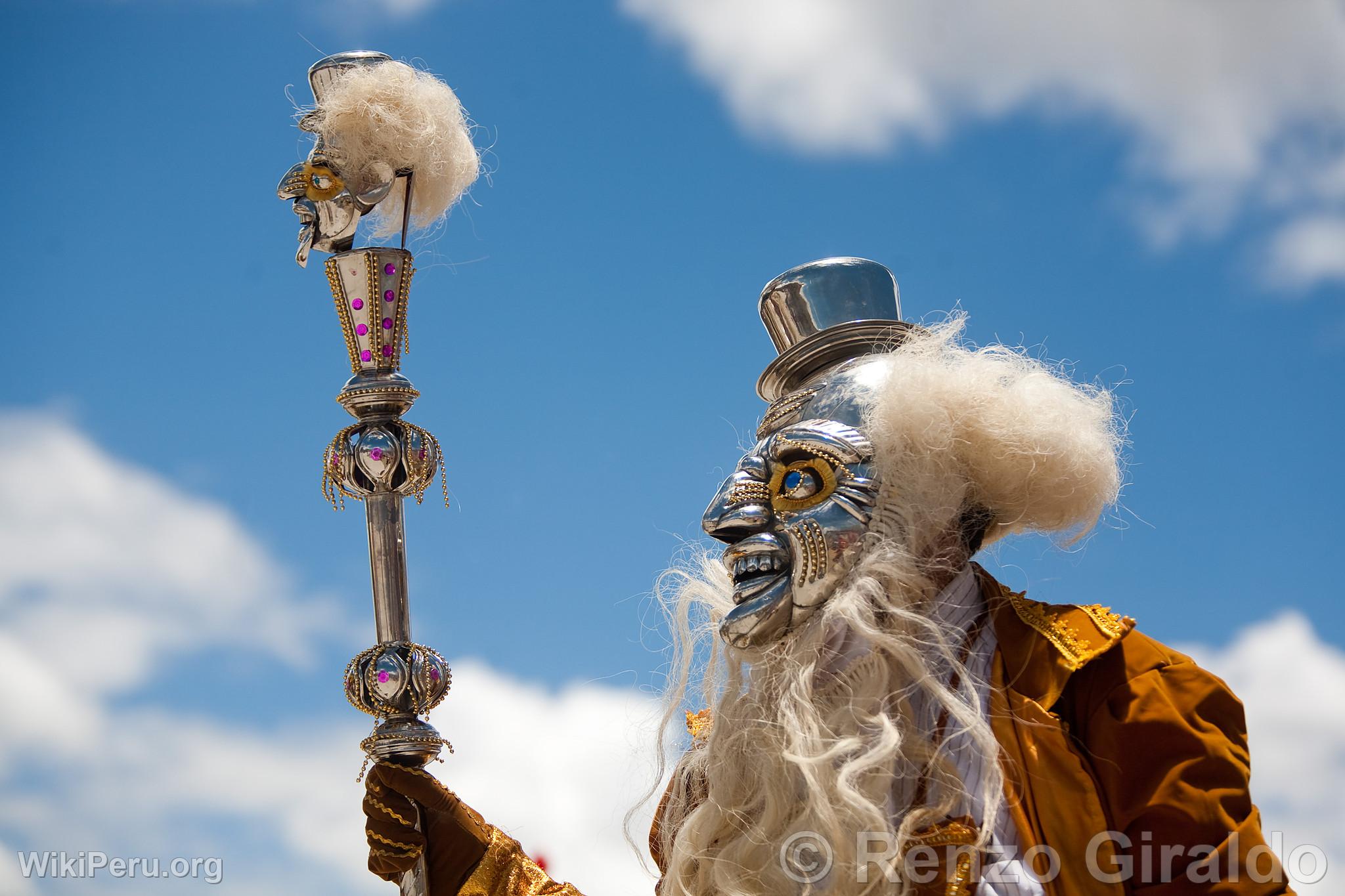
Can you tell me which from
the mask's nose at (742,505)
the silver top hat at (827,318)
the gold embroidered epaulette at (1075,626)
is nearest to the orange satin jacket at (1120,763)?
the gold embroidered epaulette at (1075,626)

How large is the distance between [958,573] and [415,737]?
127 cm

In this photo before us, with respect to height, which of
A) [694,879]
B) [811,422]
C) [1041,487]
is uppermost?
[811,422]

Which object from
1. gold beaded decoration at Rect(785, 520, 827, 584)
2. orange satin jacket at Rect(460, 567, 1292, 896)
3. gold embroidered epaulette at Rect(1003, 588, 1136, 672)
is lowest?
orange satin jacket at Rect(460, 567, 1292, 896)

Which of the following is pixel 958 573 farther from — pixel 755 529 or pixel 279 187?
pixel 279 187

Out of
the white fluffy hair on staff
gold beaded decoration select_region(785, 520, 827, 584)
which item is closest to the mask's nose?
gold beaded decoration select_region(785, 520, 827, 584)

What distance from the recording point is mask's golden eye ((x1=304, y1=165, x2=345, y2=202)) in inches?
133

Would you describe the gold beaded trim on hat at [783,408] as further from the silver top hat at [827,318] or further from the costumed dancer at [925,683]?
the silver top hat at [827,318]

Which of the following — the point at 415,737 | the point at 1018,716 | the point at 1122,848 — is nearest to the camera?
the point at 1122,848

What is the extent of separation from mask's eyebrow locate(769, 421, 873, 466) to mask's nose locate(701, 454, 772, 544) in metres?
0.06

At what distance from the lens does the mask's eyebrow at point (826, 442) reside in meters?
2.95

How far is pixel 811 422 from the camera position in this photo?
3033 millimetres

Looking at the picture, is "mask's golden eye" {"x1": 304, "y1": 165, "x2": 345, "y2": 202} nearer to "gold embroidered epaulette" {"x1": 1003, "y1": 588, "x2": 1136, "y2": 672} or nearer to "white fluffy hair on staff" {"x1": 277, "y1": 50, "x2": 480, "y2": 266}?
"white fluffy hair on staff" {"x1": 277, "y1": 50, "x2": 480, "y2": 266}

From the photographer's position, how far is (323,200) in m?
3.38

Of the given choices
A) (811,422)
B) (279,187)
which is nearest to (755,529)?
(811,422)
